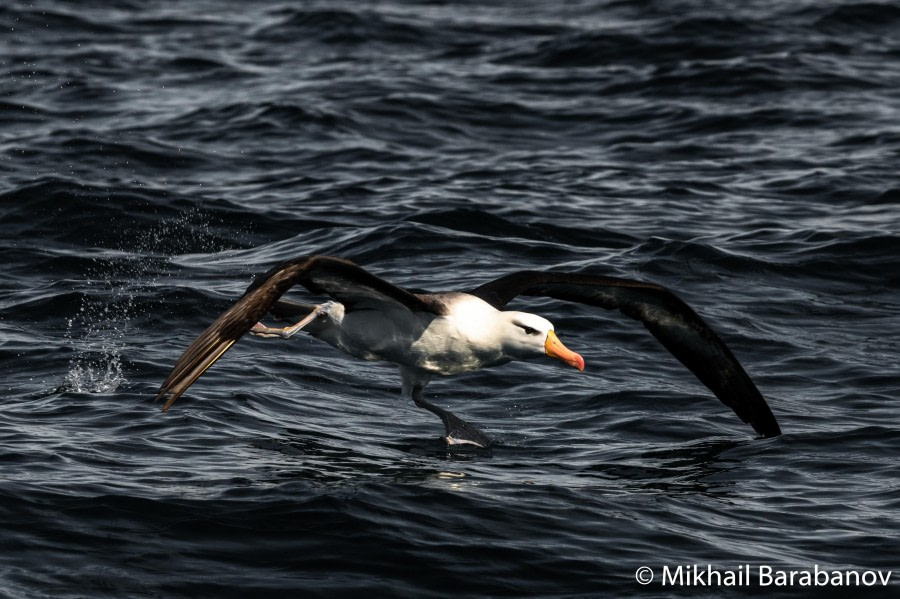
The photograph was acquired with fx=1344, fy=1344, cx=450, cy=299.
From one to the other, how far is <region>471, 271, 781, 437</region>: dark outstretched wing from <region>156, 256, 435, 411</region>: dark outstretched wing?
1131 millimetres

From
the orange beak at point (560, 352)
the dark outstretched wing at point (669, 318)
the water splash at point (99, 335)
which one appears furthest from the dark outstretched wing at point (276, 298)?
the water splash at point (99, 335)

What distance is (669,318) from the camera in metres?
11.7

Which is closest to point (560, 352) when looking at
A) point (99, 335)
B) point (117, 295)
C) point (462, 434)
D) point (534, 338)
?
point (534, 338)

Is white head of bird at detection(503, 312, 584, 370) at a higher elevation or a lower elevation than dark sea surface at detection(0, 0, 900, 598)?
higher

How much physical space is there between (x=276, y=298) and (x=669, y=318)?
428 cm

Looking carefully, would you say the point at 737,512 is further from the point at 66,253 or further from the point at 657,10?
the point at 657,10

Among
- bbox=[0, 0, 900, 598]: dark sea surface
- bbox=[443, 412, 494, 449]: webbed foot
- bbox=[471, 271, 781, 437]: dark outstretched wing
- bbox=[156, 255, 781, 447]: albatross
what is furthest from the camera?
bbox=[471, 271, 781, 437]: dark outstretched wing

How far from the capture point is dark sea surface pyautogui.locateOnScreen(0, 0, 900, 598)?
8406 mm

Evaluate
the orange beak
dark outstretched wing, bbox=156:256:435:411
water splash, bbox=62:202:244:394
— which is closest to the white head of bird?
the orange beak

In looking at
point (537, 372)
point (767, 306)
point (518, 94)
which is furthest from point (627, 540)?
point (518, 94)

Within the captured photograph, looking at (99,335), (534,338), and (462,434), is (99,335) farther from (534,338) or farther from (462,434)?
(534,338)

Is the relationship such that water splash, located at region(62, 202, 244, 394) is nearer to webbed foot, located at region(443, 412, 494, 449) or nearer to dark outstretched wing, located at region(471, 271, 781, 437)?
webbed foot, located at region(443, 412, 494, 449)

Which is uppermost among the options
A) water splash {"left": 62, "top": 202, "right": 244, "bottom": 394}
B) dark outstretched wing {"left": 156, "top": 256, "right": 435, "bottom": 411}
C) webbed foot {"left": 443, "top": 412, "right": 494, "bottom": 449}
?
dark outstretched wing {"left": 156, "top": 256, "right": 435, "bottom": 411}

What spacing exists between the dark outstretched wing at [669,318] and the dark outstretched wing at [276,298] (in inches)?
44.5
